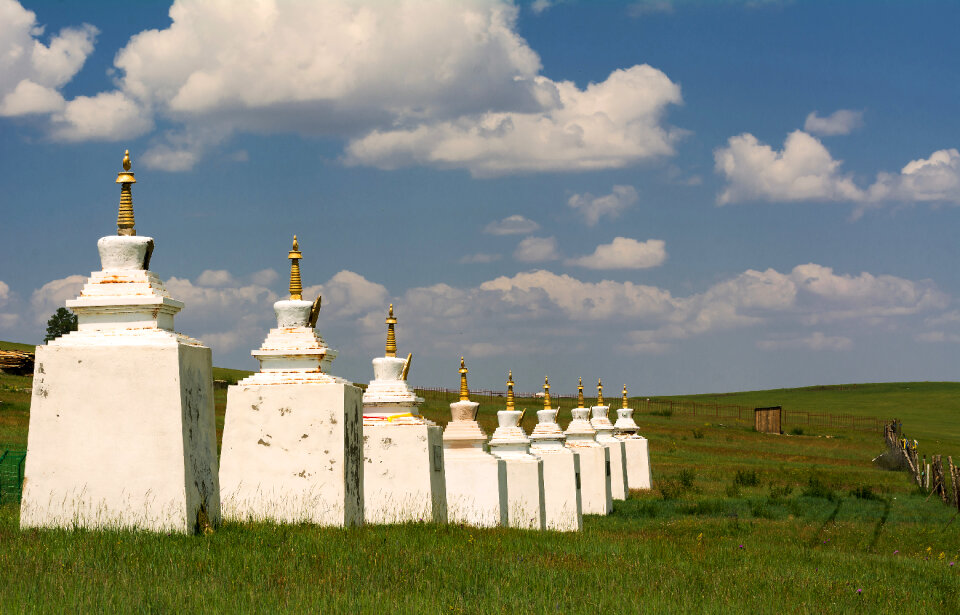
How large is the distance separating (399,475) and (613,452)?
23.3 metres

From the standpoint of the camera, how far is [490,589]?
9.45m

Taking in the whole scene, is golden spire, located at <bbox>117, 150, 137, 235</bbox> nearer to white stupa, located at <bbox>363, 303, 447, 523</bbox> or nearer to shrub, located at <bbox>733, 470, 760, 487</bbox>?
white stupa, located at <bbox>363, 303, 447, 523</bbox>

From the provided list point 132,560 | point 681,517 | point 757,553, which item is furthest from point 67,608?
point 681,517

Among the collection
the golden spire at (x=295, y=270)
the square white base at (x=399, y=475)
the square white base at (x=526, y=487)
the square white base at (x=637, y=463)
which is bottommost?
the square white base at (x=637, y=463)

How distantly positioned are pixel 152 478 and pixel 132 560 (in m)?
1.51

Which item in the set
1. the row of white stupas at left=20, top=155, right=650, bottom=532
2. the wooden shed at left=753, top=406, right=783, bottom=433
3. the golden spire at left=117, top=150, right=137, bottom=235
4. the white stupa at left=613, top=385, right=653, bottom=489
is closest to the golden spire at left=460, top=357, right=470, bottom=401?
the row of white stupas at left=20, top=155, right=650, bottom=532

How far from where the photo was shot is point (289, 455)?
44.2 ft

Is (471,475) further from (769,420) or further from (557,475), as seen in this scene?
(769,420)

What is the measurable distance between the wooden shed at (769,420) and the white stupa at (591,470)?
46821 mm

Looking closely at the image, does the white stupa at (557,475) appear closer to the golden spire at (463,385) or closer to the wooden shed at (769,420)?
the golden spire at (463,385)

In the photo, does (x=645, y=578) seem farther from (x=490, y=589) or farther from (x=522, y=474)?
(x=522, y=474)

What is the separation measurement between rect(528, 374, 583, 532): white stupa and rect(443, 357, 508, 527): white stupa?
18.1 feet

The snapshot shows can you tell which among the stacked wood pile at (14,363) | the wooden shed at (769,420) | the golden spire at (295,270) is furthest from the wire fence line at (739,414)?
the golden spire at (295,270)

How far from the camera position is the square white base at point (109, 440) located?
10344 millimetres
